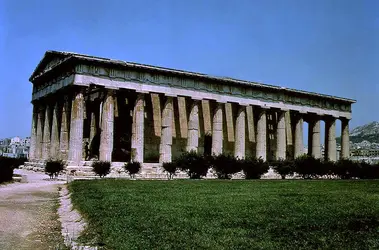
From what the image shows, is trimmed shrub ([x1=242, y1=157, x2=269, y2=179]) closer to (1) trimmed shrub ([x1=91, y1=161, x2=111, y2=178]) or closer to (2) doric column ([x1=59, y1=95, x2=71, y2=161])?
(1) trimmed shrub ([x1=91, y1=161, x2=111, y2=178])

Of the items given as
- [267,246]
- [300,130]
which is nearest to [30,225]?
[267,246]

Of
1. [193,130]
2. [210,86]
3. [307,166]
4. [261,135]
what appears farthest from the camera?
[261,135]

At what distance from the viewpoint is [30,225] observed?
1137cm

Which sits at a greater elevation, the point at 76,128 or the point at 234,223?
the point at 76,128

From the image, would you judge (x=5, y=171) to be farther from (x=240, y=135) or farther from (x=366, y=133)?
(x=366, y=133)

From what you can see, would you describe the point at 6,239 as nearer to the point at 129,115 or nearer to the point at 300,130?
the point at 129,115

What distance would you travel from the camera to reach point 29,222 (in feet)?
38.8

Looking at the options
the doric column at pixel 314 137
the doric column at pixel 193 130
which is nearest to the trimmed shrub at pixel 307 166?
the doric column at pixel 193 130

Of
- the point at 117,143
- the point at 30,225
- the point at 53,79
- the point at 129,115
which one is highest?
the point at 53,79

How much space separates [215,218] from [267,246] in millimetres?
3146

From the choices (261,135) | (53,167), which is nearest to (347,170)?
(261,135)

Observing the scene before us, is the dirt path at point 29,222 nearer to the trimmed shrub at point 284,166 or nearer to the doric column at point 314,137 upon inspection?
the trimmed shrub at point 284,166

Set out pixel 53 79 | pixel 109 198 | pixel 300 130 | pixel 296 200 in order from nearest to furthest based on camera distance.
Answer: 1. pixel 296 200
2. pixel 109 198
3. pixel 53 79
4. pixel 300 130

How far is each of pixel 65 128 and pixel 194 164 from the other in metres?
12.9
